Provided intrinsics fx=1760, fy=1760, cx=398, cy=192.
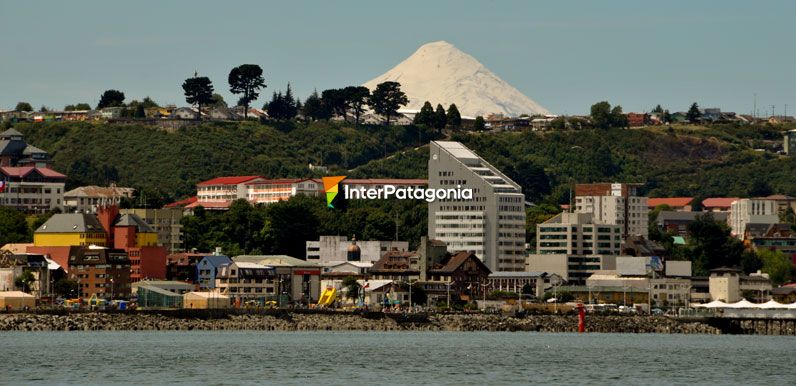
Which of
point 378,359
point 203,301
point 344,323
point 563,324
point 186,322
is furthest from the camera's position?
point 563,324

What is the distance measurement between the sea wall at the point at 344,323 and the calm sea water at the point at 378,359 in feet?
18.2

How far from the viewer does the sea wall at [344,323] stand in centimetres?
15762

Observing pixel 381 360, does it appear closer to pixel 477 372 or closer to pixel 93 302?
pixel 477 372

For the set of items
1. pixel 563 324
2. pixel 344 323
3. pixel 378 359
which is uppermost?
pixel 344 323

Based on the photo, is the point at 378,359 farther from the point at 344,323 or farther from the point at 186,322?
the point at 344,323

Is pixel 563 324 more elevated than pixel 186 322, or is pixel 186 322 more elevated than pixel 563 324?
pixel 186 322

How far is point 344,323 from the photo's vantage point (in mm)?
172250

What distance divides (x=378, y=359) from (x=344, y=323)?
5585 cm

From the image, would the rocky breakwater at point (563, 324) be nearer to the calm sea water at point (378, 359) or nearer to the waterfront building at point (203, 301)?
the calm sea water at point (378, 359)

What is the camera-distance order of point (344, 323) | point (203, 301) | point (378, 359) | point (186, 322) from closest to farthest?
point (378, 359) < point (186, 322) < point (344, 323) < point (203, 301)

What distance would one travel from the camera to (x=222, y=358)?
114625 millimetres

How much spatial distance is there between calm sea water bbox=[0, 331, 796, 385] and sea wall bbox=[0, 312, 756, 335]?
5534 millimetres

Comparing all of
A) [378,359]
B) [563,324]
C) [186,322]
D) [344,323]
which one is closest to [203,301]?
[186,322]

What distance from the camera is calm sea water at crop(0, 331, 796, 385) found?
325ft
